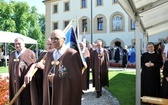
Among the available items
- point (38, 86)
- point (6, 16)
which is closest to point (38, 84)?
point (38, 86)

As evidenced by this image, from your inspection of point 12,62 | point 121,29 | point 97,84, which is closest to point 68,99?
point 12,62

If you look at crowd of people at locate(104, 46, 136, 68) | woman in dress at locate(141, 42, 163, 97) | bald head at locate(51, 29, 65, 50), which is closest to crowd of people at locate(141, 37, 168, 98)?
woman in dress at locate(141, 42, 163, 97)

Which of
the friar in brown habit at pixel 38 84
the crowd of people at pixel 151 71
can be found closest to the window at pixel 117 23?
the crowd of people at pixel 151 71

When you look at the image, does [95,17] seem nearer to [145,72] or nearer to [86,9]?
[86,9]

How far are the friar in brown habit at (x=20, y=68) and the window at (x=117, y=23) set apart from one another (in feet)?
93.4

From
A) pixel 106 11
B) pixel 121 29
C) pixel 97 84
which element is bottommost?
pixel 97 84

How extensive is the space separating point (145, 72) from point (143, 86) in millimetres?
486

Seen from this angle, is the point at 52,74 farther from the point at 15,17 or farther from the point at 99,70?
the point at 15,17

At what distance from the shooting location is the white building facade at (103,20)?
3288cm

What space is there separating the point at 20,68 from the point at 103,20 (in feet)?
98.9

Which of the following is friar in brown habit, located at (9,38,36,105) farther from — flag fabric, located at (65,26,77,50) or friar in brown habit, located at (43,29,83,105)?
friar in brown habit, located at (43,29,83,105)

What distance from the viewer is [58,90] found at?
14.1 ft

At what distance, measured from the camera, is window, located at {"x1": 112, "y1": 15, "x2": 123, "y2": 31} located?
1321 inches

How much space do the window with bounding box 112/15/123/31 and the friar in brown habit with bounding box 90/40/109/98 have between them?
80.0 ft
